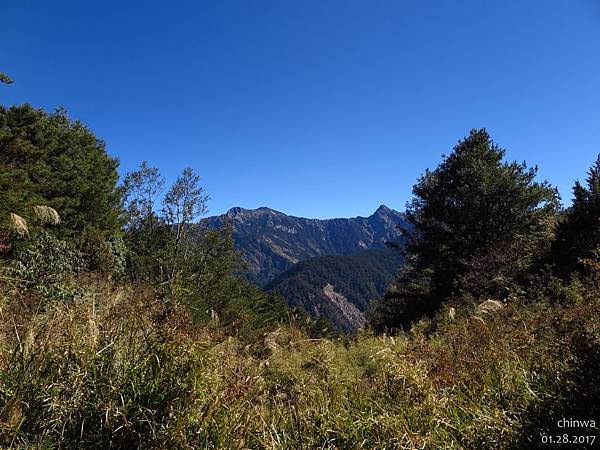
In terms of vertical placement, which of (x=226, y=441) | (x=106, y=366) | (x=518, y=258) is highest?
(x=518, y=258)

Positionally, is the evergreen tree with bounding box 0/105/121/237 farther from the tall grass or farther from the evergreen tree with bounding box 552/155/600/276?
the evergreen tree with bounding box 552/155/600/276

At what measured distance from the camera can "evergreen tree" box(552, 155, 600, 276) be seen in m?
10.8

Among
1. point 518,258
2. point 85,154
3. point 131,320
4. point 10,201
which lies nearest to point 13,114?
point 85,154

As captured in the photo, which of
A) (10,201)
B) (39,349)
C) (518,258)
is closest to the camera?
(39,349)

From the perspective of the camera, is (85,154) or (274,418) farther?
Answer: (85,154)

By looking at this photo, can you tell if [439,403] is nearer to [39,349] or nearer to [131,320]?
[131,320]

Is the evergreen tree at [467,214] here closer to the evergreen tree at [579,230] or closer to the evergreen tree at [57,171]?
the evergreen tree at [579,230]

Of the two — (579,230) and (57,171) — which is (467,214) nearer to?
(579,230)

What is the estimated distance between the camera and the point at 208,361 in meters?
2.72

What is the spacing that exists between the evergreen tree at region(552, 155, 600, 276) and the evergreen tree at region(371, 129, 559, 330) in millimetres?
4936

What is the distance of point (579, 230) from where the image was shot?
11.7m

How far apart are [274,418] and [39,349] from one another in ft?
5.78

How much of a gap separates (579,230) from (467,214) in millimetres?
7705

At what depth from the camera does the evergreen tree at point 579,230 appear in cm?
1076
